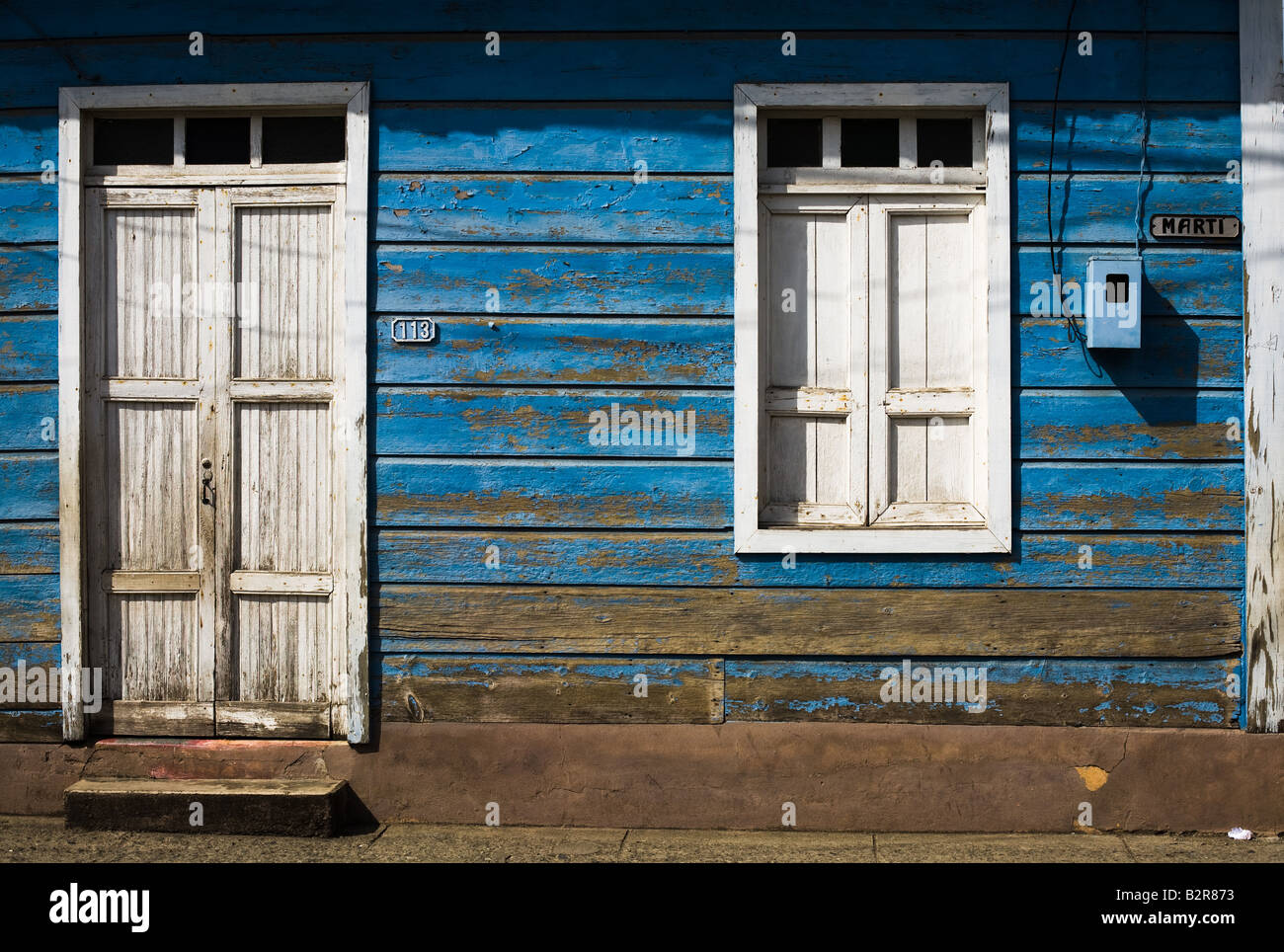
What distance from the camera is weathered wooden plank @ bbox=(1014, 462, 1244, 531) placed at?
419 centimetres

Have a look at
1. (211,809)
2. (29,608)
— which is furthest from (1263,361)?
(29,608)

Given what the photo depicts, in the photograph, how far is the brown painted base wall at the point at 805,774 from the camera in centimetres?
416

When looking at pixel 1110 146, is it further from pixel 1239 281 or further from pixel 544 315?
pixel 544 315

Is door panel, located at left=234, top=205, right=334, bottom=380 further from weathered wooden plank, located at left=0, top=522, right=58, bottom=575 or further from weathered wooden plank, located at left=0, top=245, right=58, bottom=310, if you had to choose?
weathered wooden plank, located at left=0, top=522, right=58, bottom=575

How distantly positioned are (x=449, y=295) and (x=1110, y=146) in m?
2.76

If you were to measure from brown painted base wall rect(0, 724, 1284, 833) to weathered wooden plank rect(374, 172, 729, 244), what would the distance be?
202 centimetres

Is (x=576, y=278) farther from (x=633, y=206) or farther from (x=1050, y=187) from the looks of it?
(x=1050, y=187)

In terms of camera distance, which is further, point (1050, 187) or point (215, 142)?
point (215, 142)

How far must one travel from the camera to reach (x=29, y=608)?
4355 millimetres

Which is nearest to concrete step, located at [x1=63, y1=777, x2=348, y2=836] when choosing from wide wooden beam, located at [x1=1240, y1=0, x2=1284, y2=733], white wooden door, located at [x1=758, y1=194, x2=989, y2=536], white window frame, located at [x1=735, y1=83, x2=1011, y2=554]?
white window frame, located at [x1=735, y1=83, x2=1011, y2=554]

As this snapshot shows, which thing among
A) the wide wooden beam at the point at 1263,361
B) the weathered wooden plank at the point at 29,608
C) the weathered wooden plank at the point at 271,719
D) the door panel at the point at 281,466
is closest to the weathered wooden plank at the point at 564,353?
the door panel at the point at 281,466

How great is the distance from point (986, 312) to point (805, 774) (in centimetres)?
202

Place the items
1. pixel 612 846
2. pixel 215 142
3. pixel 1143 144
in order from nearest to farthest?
pixel 612 846 → pixel 1143 144 → pixel 215 142
